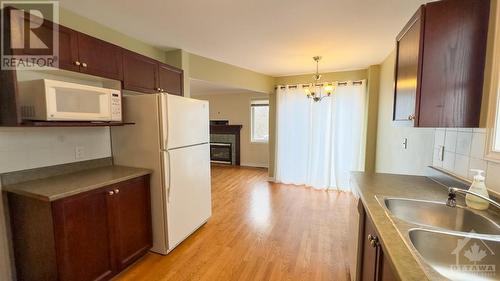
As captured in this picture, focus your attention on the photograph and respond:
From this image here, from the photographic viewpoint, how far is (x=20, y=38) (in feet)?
4.80

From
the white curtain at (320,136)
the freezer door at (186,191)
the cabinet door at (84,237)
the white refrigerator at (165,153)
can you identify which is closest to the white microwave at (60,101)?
the white refrigerator at (165,153)

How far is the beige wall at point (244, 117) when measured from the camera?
6.50m

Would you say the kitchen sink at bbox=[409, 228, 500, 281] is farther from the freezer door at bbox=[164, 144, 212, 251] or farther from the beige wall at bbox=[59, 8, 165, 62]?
the beige wall at bbox=[59, 8, 165, 62]

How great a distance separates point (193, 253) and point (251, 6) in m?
2.44

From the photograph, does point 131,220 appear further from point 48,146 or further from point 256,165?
point 256,165

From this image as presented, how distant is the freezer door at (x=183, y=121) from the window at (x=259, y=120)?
3818mm

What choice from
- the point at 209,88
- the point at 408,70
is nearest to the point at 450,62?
the point at 408,70

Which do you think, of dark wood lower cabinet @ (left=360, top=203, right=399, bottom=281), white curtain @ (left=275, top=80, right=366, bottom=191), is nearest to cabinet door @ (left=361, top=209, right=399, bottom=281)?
dark wood lower cabinet @ (left=360, top=203, right=399, bottom=281)

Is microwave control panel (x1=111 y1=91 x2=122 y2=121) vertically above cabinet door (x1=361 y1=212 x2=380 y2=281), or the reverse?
microwave control panel (x1=111 y1=91 x2=122 y2=121)

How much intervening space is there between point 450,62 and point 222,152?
243 inches

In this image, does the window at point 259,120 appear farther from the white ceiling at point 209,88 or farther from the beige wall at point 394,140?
the beige wall at point 394,140

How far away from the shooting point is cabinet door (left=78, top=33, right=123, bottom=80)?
1813mm

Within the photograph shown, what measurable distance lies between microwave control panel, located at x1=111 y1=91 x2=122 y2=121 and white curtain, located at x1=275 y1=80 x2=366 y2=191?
3.24 m

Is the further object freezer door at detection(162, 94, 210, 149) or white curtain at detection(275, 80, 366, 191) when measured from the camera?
white curtain at detection(275, 80, 366, 191)
